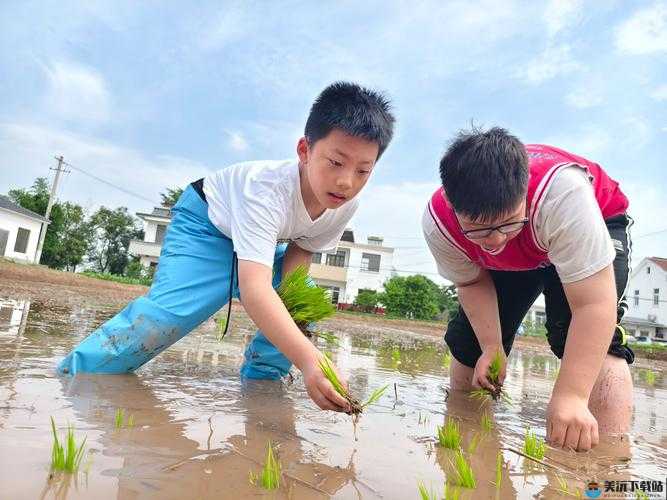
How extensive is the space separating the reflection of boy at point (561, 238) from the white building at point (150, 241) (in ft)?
119

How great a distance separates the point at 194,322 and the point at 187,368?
54 centimetres

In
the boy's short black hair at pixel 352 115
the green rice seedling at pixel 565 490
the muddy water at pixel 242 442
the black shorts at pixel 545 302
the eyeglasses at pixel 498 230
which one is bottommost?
the muddy water at pixel 242 442

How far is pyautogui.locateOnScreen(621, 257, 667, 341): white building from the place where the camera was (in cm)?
4625

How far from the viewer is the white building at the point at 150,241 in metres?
36.9

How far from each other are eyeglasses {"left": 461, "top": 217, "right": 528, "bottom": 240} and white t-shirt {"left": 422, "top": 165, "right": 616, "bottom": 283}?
0.10 metres

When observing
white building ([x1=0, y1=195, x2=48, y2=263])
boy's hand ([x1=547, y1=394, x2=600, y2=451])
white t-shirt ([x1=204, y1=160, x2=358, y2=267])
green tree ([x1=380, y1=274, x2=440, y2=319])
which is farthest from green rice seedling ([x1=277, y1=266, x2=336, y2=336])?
white building ([x1=0, y1=195, x2=48, y2=263])

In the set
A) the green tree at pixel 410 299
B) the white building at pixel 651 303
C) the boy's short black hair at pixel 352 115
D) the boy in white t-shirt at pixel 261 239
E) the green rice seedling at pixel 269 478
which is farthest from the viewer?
the white building at pixel 651 303

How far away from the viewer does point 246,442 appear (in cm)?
170

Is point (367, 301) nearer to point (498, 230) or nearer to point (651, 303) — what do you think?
point (651, 303)

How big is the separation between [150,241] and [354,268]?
596 inches

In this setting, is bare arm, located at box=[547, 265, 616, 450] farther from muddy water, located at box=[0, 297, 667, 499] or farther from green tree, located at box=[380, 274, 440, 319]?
green tree, located at box=[380, 274, 440, 319]

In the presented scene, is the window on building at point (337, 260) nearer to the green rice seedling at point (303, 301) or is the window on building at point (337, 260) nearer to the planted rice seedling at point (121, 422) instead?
the green rice seedling at point (303, 301)

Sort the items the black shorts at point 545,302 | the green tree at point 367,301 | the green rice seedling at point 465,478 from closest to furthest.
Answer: the green rice seedling at point 465,478
the black shorts at point 545,302
the green tree at point 367,301

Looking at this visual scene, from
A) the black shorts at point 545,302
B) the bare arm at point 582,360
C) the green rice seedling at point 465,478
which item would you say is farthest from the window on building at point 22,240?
the green rice seedling at point 465,478
